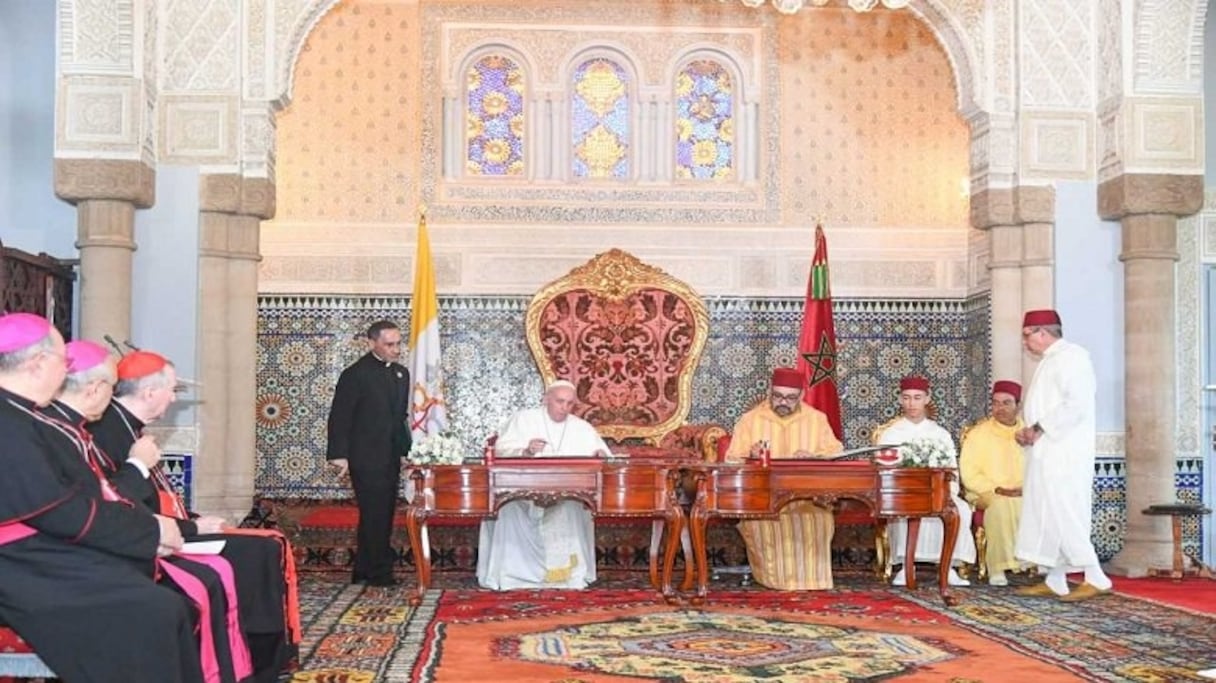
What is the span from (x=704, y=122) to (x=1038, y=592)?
17.2 ft

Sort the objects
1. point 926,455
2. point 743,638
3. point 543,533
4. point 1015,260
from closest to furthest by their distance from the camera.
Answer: point 743,638
point 926,455
point 543,533
point 1015,260

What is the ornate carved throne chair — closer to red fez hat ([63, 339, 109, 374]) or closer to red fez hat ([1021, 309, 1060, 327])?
red fez hat ([1021, 309, 1060, 327])

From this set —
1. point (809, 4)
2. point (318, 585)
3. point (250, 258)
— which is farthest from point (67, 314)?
point (809, 4)

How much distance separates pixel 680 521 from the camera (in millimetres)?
8172

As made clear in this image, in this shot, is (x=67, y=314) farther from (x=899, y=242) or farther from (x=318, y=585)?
(x=899, y=242)

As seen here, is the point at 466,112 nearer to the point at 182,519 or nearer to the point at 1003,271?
the point at 1003,271

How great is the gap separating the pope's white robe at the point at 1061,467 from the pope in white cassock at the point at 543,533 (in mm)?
2516

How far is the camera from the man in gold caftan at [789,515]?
9.00 m

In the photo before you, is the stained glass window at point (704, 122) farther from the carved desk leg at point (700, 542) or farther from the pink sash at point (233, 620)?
the pink sash at point (233, 620)

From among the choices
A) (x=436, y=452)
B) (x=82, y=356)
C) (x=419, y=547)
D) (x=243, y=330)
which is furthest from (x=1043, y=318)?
(x=82, y=356)

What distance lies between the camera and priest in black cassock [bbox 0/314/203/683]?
13.2 ft

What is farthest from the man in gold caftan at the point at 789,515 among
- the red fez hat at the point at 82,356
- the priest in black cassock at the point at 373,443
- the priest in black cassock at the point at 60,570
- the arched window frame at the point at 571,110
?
the priest in black cassock at the point at 60,570

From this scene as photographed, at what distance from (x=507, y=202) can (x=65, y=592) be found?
8459mm

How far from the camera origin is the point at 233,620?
4961 mm
